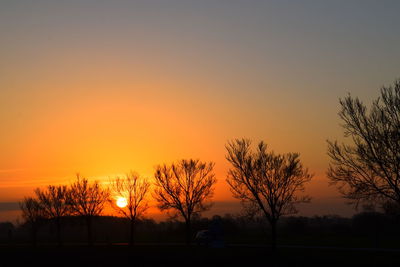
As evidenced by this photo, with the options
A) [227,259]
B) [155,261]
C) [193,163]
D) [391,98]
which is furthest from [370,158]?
[193,163]

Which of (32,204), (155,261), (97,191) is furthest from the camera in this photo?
(32,204)

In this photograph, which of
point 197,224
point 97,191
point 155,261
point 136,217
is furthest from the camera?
point 197,224

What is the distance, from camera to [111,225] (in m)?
131

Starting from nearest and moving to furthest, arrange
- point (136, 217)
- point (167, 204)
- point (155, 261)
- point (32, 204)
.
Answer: point (155, 261) < point (167, 204) < point (136, 217) < point (32, 204)

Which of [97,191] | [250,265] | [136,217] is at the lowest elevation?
[250,265]

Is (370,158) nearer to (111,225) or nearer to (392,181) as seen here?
(392,181)

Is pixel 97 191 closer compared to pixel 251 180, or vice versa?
pixel 251 180

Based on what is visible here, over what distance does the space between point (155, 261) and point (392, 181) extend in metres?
17.3

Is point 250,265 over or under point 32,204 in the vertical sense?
under

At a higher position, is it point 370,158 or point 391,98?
point 391,98

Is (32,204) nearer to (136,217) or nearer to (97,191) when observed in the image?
(97,191)

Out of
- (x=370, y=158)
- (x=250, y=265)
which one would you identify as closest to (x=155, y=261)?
(x=250, y=265)

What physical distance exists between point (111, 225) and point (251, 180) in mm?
96110

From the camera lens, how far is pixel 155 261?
112 ft
